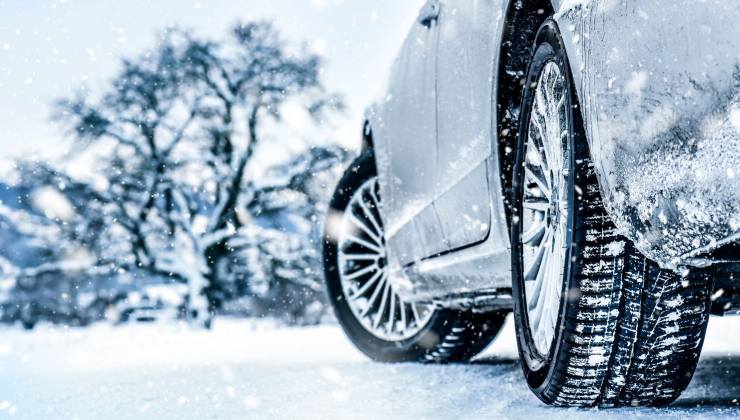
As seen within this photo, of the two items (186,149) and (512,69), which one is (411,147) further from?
(186,149)

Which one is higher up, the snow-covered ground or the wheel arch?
the wheel arch

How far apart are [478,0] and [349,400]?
4.40 feet

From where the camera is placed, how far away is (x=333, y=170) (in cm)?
1634

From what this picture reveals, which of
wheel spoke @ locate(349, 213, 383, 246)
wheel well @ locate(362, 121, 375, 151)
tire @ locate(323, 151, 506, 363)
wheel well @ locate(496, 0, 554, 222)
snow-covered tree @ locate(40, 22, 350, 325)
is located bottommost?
tire @ locate(323, 151, 506, 363)

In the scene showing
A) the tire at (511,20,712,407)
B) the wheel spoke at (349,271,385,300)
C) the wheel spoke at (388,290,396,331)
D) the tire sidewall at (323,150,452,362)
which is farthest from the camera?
the wheel spoke at (349,271,385,300)

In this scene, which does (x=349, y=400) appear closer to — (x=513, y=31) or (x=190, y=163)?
(x=513, y=31)

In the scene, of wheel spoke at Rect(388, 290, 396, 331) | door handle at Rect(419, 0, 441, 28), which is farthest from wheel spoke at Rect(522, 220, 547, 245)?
wheel spoke at Rect(388, 290, 396, 331)

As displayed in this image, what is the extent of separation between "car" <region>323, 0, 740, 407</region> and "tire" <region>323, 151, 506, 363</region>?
0.35 metres

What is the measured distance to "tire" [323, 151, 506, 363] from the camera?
386 centimetres

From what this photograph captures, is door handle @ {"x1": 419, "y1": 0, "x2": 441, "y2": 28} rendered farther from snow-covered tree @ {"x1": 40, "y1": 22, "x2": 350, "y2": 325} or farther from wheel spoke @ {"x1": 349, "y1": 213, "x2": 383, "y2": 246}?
snow-covered tree @ {"x1": 40, "y1": 22, "x2": 350, "y2": 325}

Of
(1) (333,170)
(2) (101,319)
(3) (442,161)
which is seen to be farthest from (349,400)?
(2) (101,319)

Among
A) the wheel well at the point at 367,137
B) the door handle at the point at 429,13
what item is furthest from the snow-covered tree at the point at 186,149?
the door handle at the point at 429,13

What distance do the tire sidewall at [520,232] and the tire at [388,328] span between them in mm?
1590

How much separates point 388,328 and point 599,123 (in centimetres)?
273
